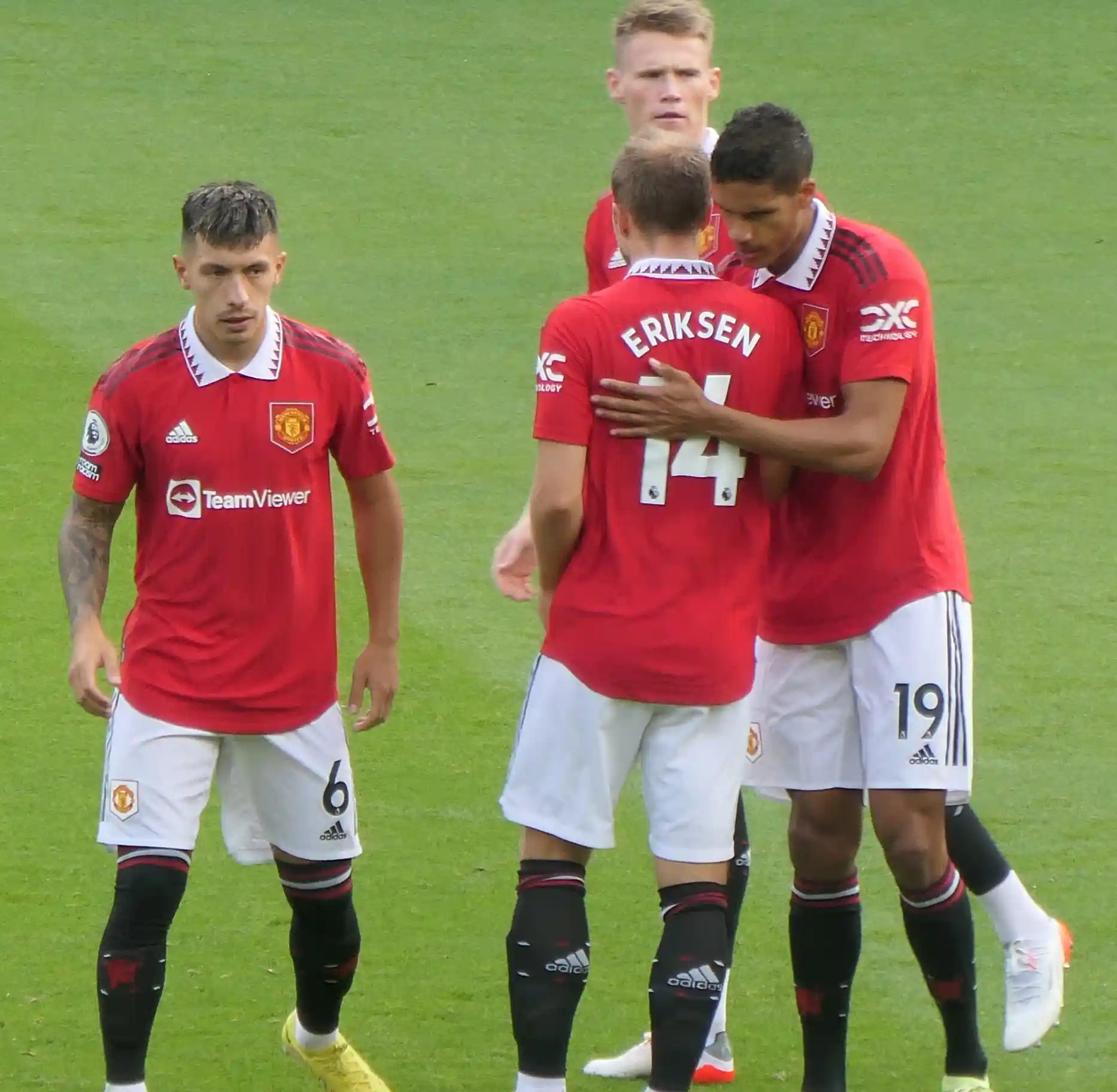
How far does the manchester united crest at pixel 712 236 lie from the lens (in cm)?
427

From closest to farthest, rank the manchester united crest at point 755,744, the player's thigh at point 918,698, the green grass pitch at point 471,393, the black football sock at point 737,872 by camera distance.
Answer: the player's thigh at point 918,698 < the manchester united crest at point 755,744 < the black football sock at point 737,872 < the green grass pitch at point 471,393

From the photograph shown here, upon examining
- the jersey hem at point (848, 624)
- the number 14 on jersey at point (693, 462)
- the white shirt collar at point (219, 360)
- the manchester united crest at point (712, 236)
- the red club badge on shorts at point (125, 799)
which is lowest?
the red club badge on shorts at point (125, 799)

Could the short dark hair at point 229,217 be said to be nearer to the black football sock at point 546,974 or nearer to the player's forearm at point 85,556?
the player's forearm at point 85,556

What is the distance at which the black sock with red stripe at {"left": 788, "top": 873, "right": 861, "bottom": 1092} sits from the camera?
4.15 m

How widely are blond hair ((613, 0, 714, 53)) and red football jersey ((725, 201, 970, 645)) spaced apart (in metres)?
1.03

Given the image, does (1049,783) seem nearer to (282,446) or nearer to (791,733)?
(791,733)

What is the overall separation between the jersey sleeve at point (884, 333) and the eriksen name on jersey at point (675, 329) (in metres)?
0.25

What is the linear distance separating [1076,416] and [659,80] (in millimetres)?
4620

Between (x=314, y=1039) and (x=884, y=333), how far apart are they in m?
1.81

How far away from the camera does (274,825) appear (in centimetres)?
415

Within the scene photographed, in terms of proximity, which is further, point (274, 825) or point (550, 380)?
point (274, 825)

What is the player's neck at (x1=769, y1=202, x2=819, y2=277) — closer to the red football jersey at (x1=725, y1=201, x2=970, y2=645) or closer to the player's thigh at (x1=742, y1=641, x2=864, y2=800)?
the red football jersey at (x1=725, y1=201, x2=970, y2=645)

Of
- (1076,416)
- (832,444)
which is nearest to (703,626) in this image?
(832,444)

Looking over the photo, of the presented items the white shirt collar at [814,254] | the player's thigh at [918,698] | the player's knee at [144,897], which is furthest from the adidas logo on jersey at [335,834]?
the white shirt collar at [814,254]
